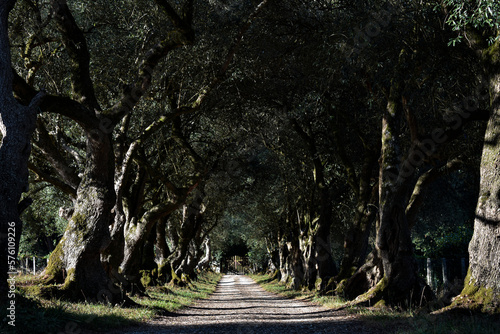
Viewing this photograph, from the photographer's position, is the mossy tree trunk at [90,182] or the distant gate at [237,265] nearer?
the mossy tree trunk at [90,182]

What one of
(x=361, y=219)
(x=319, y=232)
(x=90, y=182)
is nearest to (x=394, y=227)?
(x=361, y=219)

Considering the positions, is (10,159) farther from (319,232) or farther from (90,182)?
(319,232)

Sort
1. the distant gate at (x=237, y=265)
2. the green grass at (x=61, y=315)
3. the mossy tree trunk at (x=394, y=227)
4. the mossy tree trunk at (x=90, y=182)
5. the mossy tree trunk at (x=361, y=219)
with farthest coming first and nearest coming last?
the distant gate at (x=237, y=265) → the mossy tree trunk at (x=361, y=219) → the mossy tree trunk at (x=394, y=227) → the mossy tree trunk at (x=90, y=182) → the green grass at (x=61, y=315)

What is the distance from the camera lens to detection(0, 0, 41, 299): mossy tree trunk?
24.6 feet

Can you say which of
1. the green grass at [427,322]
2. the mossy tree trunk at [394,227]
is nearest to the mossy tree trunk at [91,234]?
the green grass at [427,322]

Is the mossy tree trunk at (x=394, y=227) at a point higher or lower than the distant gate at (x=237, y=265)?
higher

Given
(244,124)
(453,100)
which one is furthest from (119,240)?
(453,100)

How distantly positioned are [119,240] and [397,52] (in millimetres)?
9840

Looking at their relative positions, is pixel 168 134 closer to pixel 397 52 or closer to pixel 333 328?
pixel 397 52

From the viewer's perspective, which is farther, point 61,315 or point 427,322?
point 427,322

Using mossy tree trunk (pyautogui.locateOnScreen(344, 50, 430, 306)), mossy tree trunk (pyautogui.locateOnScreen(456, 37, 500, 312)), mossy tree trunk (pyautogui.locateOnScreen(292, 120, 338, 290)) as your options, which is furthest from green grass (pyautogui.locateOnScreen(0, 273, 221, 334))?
mossy tree trunk (pyautogui.locateOnScreen(292, 120, 338, 290))

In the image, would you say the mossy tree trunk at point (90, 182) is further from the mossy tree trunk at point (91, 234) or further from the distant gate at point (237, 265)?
the distant gate at point (237, 265)

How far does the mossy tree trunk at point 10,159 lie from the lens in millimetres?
7484

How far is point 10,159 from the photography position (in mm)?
7809
